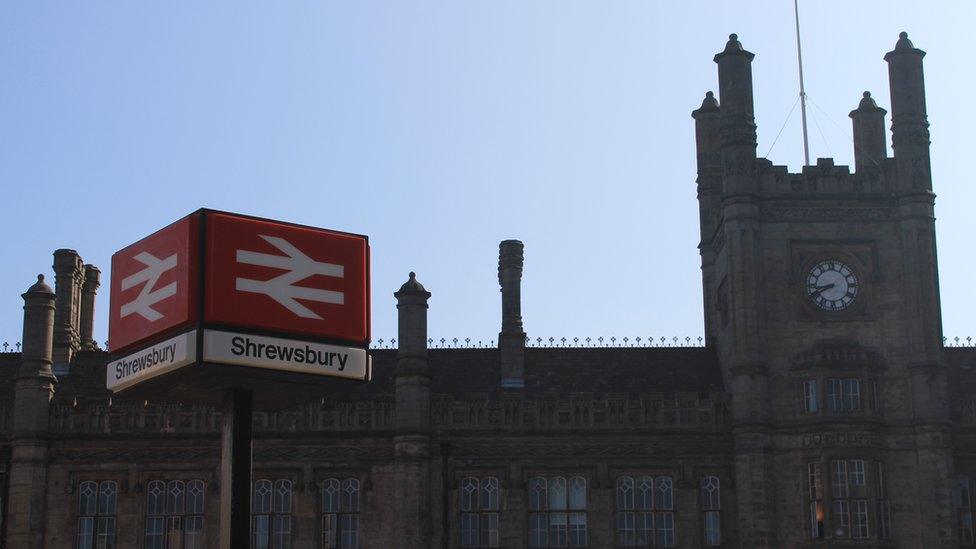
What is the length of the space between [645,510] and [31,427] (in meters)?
16.7

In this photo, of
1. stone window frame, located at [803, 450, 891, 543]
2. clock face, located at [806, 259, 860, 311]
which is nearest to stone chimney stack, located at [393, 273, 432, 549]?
stone window frame, located at [803, 450, 891, 543]

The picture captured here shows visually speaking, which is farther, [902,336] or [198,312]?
[902,336]

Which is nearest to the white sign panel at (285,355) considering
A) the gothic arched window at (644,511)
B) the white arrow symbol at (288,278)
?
the white arrow symbol at (288,278)

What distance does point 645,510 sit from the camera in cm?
4359

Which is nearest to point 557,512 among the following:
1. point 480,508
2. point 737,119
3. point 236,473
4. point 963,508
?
point 480,508

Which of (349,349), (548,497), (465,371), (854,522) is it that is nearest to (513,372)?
(465,371)

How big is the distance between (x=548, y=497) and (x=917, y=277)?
11720 millimetres

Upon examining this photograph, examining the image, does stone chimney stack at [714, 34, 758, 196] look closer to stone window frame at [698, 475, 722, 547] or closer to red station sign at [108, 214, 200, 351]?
stone window frame at [698, 475, 722, 547]

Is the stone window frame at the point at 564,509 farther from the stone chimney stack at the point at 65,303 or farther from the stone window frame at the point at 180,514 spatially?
the stone chimney stack at the point at 65,303

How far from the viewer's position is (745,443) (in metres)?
43.1

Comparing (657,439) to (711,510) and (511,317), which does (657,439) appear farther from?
(511,317)

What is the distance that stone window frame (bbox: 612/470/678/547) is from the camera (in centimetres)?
4341

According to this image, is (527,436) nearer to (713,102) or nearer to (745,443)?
(745,443)

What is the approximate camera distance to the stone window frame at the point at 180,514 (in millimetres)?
43188
